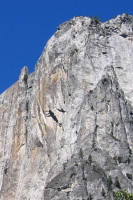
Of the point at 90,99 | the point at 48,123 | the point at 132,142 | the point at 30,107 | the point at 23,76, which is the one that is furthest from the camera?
the point at 23,76

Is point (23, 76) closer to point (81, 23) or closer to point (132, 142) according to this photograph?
point (81, 23)

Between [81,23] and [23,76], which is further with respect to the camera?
[23,76]

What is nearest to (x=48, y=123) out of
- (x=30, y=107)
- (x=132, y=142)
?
(x=30, y=107)

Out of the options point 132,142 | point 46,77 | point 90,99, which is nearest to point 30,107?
point 46,77

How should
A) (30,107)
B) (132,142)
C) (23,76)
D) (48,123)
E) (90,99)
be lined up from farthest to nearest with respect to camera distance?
(23,76)
(30,107)
(48,123)
(90,99)
(132,142)

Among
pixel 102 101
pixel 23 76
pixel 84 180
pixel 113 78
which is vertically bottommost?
pixel 84 180

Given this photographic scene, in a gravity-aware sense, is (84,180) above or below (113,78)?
below
